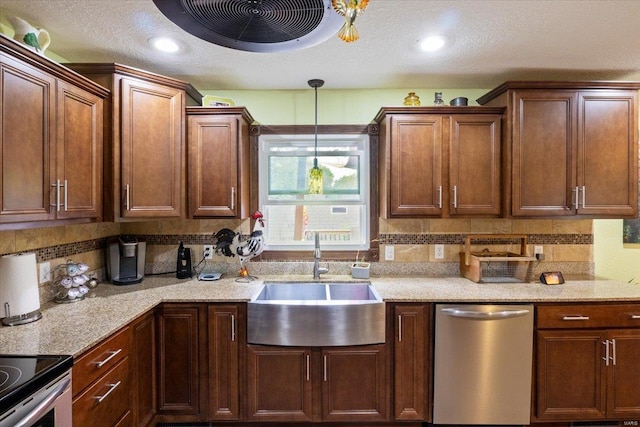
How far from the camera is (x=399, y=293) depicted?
7.27 feet

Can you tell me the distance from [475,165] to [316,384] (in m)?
1.85

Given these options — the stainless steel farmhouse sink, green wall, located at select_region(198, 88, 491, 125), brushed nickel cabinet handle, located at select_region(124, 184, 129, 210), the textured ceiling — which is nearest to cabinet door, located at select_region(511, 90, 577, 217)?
the textured ceiling

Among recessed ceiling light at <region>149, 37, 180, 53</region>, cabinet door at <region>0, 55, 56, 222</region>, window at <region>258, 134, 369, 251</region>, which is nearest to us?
cabinet door at <region>0, 55, 56, 222</region>

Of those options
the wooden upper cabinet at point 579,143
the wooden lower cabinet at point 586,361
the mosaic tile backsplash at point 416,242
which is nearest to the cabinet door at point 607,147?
the wooden upper cabinet at point 579,143

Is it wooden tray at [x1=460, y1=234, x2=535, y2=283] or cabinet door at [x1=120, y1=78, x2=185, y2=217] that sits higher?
cabinet door at [x1=120, y1=78, x2=185, y2=217]

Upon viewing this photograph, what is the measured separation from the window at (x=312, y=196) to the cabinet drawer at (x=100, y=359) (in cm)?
129

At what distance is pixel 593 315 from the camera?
209 cm

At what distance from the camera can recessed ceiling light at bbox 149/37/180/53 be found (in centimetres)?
197

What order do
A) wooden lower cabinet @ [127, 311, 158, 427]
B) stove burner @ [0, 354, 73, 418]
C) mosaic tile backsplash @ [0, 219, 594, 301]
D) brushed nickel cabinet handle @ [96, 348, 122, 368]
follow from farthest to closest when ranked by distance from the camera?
mosaic tile backsplash @ [0, 219, 594, 301] → wooden lower cabinet @ [127, 311, 158, 427] → brushed nickel cabinet handle @ [96, 348, 122, 368] → stove burner @ [0, 354, 73, 418]

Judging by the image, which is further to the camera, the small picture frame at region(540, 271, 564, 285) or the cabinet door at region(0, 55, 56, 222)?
the small picture frame at region(540, 271, 564, 285)

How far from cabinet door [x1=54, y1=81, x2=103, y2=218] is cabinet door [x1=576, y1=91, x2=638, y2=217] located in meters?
3.14

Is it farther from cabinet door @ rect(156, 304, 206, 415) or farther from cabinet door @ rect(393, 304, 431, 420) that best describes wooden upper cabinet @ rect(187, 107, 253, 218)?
cabinet door @ rect(393, 304, 431, 420)

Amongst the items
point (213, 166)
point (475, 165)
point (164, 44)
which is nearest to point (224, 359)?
point (213, 166)

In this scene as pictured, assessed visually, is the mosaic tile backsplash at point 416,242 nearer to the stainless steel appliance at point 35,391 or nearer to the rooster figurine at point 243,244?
the rooster figurine at point 243,244
